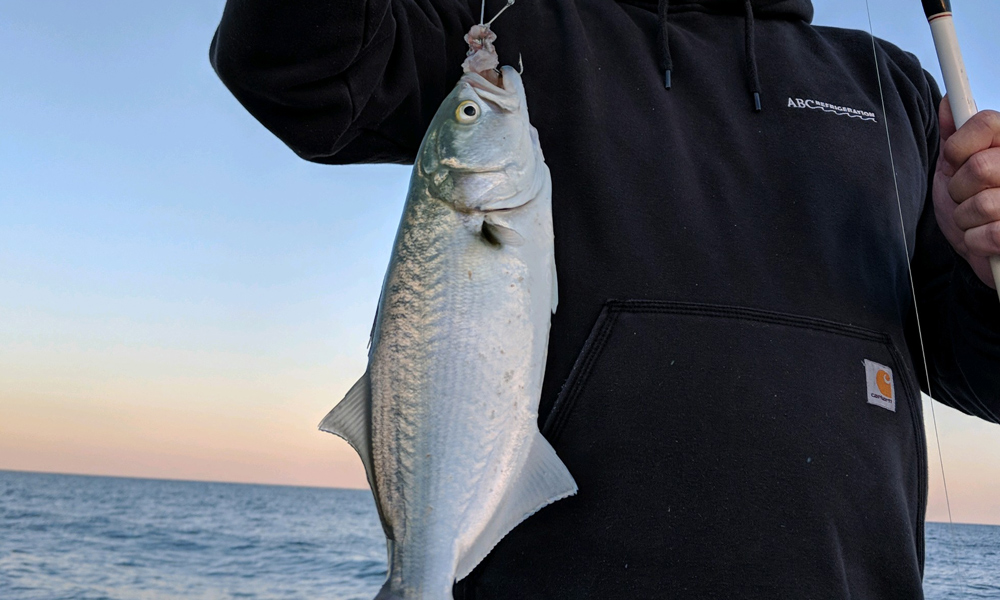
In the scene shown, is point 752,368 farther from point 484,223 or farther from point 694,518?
point 484,223

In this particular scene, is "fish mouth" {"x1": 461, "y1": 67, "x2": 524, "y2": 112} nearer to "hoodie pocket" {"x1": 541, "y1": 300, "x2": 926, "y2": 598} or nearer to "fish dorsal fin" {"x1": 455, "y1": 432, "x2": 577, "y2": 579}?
"hoodie pocket" {"x1": 541, "y1": 300, "x2": 926, "y2": 598}

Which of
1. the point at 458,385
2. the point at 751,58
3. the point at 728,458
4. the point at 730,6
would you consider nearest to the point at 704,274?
the point at 728,458

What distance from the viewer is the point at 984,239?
1.79 metres

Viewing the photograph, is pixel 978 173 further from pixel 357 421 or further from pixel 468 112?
pixel 357 421

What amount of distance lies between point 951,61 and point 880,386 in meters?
0.96

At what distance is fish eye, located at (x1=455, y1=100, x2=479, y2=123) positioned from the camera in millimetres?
1630

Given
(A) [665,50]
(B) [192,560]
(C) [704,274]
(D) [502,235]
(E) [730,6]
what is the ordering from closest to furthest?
(D) [502,235] < (C) [704,274] < (A) [665,50] < (E) [730,6] < (B) [192,560]

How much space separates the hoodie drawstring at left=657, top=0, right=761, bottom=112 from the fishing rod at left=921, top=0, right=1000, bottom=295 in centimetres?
50

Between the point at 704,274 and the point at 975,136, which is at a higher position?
the point at 975,136

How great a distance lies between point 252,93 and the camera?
167 cm

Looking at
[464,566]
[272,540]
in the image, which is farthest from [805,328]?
[272,540]

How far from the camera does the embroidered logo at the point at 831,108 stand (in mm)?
2285

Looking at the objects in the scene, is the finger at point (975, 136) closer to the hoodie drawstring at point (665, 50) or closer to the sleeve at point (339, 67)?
the hoodie drawstring at point (665, 50)

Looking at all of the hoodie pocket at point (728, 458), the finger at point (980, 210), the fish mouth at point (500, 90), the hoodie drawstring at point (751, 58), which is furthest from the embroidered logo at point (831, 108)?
the fish mouth at point (500, 90)
